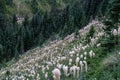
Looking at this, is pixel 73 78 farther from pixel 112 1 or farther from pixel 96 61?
pixel 112 1

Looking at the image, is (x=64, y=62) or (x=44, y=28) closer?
(x=64, y=62)

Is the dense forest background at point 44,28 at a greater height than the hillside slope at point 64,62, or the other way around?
the hillside slope at point 64,62

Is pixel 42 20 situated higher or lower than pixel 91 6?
lower

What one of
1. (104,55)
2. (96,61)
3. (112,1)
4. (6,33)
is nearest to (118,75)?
(96,61)

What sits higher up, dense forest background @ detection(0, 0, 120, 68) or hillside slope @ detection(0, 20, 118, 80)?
hillside slope @ detection(0, 20, 118, 80)

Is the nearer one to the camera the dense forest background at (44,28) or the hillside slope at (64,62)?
the hillside slope at (64,62)

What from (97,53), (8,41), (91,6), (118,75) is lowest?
(8,41)

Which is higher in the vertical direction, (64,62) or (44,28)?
(64,62)

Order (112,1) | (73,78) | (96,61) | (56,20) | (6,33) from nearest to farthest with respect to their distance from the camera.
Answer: (73,78) → (96,61) → (112,1) → (6,33) → (56,20)

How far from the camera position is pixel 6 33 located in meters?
129

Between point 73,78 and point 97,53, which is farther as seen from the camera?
point 97,53

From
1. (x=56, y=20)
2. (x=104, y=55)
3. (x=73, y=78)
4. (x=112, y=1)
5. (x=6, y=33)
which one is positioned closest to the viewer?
(x=73, y=78)

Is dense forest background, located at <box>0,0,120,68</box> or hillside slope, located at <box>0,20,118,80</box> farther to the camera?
dense forest background, located at <box>0,0,120,68</box>

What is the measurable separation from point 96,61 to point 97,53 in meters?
1.81
